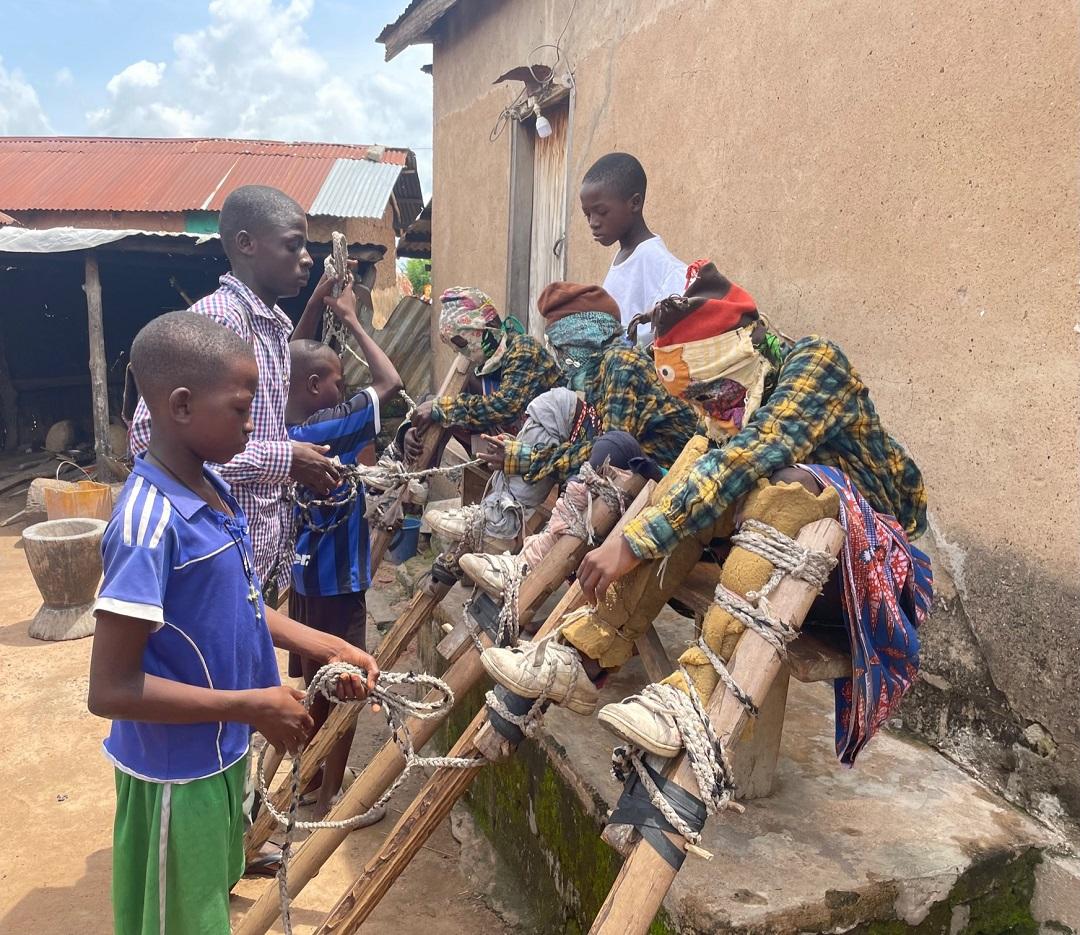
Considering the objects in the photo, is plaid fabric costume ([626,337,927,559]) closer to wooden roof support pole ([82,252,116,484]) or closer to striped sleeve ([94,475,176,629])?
striped sleeve ([94,475,176,629])

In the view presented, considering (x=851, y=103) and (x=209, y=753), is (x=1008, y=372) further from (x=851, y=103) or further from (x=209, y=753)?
(x=209, y=753)

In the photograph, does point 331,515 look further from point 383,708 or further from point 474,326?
point 383,708

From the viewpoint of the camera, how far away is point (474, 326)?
11.2ft

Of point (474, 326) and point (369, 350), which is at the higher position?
point (474, 326)

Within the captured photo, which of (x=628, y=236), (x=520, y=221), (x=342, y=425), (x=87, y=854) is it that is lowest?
(x=87, y=854)

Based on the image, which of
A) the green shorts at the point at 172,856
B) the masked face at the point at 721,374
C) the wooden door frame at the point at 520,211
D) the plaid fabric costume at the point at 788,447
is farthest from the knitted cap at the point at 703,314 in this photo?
the wooden door frame at the point at 520,211

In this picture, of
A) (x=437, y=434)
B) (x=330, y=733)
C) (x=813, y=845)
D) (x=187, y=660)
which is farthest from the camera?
(x=437, y=434)

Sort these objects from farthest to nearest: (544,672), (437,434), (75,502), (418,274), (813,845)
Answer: (418,274)
(75,502)
(437,434)
(813,845)
(544,672)

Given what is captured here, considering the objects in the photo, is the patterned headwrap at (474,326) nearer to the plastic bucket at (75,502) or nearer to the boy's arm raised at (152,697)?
the boy's arm raised at (152,697)

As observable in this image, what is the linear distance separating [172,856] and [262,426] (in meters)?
1.30

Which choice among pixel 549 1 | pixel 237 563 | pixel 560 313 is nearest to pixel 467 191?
pixel 549 1

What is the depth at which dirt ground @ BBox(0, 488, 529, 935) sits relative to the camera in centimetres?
272

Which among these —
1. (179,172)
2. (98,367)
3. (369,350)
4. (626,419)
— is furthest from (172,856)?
(179,172)

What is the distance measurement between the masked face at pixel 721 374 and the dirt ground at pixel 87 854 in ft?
5.71
